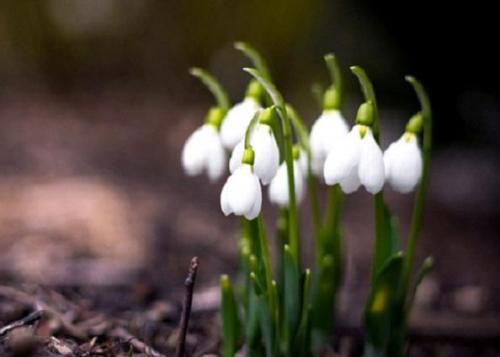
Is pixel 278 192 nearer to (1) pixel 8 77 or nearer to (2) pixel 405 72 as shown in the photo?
(2) pixel 405 72

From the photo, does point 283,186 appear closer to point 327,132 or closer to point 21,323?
point 327,132

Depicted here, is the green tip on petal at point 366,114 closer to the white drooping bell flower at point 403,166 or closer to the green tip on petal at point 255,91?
the white drooping bell flower at point 403,166

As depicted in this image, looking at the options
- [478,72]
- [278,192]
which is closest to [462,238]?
[478,72]

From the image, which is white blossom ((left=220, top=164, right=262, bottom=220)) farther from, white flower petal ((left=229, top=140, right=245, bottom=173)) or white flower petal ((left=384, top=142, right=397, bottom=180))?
white flower petal ((left=384, top=142, right=397, bottom=180))

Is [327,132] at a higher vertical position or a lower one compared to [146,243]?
higher

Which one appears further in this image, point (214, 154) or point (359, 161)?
point (214, 154)

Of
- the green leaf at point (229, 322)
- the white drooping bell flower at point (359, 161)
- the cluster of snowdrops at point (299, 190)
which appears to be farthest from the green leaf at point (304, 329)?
the white drooping bell flower at point (359, 161)

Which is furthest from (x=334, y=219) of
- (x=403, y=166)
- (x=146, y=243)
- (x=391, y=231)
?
(x=146, y=243)
